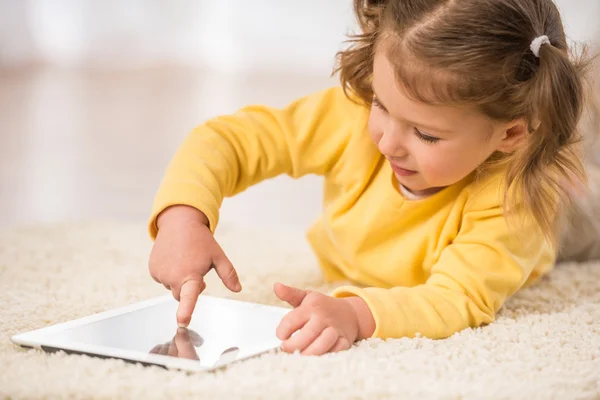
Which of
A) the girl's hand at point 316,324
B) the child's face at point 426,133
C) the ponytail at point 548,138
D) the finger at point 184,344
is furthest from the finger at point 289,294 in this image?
the ponytail at point 548,138

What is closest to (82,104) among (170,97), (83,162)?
(170,97)

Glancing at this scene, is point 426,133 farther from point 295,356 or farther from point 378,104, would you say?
point 295,356

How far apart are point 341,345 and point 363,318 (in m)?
0.06

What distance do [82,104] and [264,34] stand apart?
4.12ft

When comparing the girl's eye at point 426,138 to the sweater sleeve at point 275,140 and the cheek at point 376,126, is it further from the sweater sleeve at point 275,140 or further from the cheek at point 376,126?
the sweater sleeve at point 275,140

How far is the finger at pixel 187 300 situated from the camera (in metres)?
0.83

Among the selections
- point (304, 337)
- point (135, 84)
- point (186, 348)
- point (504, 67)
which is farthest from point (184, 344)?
point (135, 84)

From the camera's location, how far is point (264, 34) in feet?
12.9

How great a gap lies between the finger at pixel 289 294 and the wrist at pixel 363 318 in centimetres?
5

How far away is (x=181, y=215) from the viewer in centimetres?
95

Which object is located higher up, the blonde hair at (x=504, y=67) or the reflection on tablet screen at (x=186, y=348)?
the blonde hair at (x=504, y=67)

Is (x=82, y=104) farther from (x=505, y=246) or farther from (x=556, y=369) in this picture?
(x=556, y=369)

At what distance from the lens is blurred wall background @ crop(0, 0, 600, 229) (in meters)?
1.83

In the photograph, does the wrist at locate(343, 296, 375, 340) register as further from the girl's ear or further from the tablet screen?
the girl's ear
